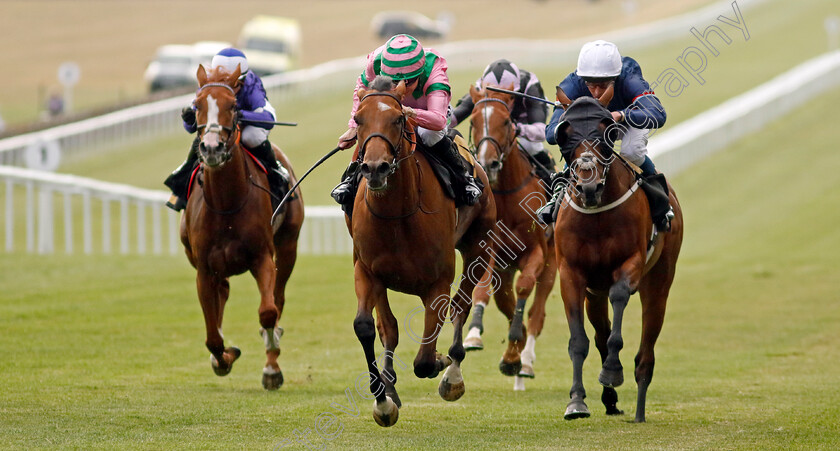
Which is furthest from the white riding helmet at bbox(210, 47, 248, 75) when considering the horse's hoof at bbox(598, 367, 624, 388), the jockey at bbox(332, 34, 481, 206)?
the horse's hoof at bbox(598, 367, 624, 388)

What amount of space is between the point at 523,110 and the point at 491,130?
1054 millimetres

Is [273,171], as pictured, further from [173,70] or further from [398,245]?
[173,70]

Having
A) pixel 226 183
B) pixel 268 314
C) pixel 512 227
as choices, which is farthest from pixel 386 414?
pixel 512 227

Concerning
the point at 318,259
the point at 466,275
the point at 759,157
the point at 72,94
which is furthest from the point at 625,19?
the point at 466,275

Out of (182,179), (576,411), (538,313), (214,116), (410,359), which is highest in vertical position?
(214,116)

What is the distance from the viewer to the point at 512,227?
36.9ft

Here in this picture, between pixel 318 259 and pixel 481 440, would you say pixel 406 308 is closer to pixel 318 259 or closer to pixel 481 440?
pixel 318 259

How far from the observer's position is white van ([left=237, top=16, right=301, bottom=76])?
43281 millimetres

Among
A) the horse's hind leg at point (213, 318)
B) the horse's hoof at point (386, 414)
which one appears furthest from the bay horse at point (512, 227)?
the horse's hoof at point (386, 414)

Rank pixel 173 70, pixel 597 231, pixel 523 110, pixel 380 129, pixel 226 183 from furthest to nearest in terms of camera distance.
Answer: pixel 173 70 → pixel 523 110 → pixel 226 183 → pixel 597 231 → pixel 380 129

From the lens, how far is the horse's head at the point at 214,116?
9062 mm

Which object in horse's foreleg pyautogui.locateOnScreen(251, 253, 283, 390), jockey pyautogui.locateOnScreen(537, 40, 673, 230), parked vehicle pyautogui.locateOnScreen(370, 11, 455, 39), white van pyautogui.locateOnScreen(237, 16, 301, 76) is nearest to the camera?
jockey pyautogui.locateOnScreen(537, 40, 673, 230)

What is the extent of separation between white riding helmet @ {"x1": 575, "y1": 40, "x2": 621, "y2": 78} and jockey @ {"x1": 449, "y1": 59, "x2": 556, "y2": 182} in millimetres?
2504

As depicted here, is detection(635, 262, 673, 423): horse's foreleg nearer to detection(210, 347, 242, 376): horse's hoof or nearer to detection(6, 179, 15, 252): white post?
detection(210, 347, 242, 376): horse's hoof
